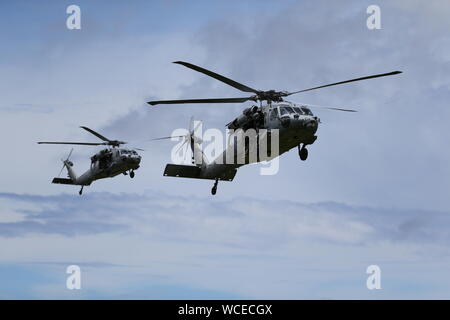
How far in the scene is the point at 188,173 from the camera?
44.7m

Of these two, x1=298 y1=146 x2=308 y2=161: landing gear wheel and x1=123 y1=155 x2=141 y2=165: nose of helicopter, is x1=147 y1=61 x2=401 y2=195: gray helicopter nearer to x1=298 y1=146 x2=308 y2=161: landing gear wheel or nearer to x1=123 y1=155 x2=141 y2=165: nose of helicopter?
x1=298 y1=146 x2=308 y2=161: landing gear wheel

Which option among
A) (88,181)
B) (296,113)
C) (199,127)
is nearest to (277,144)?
(296,113)

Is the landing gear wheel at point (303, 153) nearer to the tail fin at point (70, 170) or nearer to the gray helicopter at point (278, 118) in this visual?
the gray helicopter at point (278, 118)

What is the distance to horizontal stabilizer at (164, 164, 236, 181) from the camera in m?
44.2

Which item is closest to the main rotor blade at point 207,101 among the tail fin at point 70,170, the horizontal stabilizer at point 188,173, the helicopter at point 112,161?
the horizontal stabilizer at point 188,173

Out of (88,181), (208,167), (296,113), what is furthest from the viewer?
(88,181)

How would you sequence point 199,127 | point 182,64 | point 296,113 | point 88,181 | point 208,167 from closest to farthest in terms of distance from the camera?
point 182,64
point 296,113
point 208,167
point 199,127
point 88,181

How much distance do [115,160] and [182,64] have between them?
93.4 ft

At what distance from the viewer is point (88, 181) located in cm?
6138

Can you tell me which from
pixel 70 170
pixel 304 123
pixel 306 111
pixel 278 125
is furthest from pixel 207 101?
pixel 70 170

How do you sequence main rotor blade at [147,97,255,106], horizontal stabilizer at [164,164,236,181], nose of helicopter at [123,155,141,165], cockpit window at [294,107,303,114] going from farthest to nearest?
nose of helicopter at [123,155,141,165] → horizontal stabilizer at [164,164,236,181] → cockpit window at [294,107,303,114] → main rotor blade at [147,97,255,106]

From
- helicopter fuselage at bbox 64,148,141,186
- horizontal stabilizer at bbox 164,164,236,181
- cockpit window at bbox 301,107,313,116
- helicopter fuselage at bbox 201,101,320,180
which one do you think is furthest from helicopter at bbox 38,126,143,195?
cockpit window at bbox 301,107,313,116

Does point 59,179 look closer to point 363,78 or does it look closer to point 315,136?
point 315,136

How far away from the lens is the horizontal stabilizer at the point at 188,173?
44.2m
